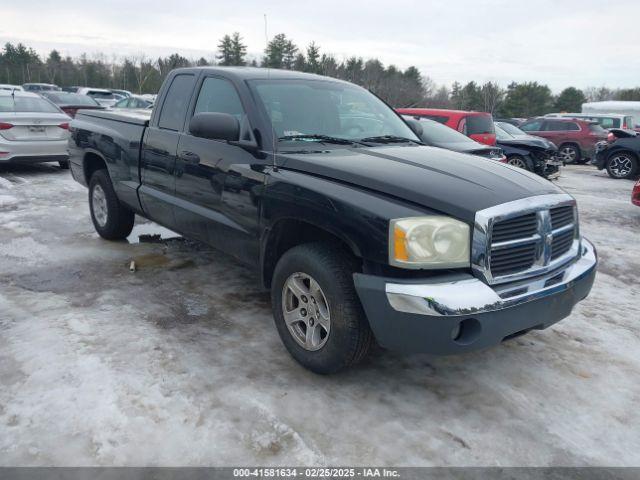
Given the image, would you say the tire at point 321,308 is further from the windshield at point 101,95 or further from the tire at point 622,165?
the windshield at point 101,95

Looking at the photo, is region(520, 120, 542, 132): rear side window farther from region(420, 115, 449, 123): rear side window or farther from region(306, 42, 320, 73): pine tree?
region(306, 42, 320, 73): pine tree

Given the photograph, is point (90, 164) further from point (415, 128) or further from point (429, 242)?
point (429, 242)

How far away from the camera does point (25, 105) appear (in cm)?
1009

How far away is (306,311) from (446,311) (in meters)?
0.94

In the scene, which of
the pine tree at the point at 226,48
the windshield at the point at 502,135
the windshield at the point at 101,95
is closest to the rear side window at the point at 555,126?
the windshield at the point at 502,135

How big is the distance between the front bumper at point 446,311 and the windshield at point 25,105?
963cm

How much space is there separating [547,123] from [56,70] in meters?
54.9

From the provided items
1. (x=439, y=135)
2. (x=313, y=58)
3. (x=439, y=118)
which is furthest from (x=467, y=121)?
(x=313, y=58)

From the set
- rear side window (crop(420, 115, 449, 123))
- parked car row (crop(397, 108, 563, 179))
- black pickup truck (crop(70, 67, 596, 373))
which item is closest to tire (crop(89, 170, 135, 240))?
black pickup truck (crop(70, 67, 596, 373))

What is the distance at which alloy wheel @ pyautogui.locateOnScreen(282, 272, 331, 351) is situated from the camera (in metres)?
3.09

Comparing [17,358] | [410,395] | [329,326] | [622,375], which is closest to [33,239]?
[17,358]

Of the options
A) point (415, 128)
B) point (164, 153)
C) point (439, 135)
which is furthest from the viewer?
point (439, 135)

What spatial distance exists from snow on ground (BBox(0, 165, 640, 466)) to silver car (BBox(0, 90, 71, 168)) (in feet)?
18.3

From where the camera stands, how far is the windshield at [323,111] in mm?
3754
